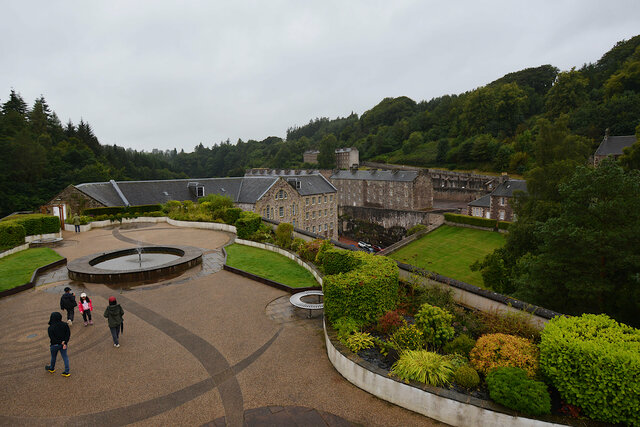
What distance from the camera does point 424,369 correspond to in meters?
7.41

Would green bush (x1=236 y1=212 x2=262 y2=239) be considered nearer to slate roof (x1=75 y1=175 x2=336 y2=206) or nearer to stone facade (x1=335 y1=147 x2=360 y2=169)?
slate roof (x1=75 y1=175 x2=336 y2=206)

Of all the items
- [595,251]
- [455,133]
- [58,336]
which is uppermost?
[455,133]

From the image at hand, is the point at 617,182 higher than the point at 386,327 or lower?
higher

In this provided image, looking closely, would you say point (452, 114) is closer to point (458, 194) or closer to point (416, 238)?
point (458, 194)

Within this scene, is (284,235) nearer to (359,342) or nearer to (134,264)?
(134,264)

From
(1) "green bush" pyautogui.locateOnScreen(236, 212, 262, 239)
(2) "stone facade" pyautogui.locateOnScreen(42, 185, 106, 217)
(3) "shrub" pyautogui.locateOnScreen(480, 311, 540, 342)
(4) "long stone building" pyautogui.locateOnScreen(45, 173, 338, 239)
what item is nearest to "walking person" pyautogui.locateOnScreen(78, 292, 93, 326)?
(1) "green bush" pyautogui.locateOnScreen(236, 212, 262, 239)

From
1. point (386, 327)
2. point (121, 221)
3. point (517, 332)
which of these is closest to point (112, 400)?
point (386, 327)

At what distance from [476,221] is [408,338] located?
135 ft

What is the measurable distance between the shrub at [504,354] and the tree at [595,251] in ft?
26.0

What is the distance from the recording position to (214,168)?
516 feet

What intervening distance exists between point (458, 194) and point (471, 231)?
109 feet

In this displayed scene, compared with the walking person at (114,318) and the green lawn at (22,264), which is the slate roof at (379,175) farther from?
the walking person at (114,318)

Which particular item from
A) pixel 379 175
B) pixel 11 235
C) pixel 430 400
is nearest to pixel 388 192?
pixel 379 175

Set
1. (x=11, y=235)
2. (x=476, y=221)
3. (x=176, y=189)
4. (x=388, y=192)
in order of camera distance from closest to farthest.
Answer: (x=11, y=235) < (x=176, y=189) < (x=476, y=221) < (x=388, y=192)
